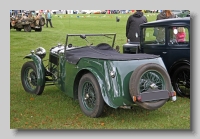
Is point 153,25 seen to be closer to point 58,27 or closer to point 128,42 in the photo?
point 128,42

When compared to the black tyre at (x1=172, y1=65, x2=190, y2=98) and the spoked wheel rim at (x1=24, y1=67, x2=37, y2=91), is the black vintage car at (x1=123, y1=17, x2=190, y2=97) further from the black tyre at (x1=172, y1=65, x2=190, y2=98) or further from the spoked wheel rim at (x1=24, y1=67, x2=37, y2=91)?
the spoked wheel rim at (x1=24, y1=67, x2=37, y2=91)

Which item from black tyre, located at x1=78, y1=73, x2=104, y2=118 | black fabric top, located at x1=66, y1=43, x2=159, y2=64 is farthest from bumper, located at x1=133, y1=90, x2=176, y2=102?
black fabric top, located at x1=66, y1=43, x2=159, y2=64

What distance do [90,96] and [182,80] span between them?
2.03m

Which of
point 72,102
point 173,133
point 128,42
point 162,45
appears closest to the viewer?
point 173,133

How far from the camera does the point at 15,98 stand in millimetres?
7535

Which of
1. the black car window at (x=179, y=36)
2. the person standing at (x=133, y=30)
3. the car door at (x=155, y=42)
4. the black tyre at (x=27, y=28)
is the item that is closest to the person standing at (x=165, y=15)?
the black car window at (x=179, y=36)

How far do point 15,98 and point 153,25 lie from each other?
3.03 meters

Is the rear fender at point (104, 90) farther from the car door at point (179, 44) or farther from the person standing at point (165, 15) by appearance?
the car door at point (179, 44)

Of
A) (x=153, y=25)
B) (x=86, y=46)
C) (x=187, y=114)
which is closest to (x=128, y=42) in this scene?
(x=153, y=25)

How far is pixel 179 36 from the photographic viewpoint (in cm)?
771

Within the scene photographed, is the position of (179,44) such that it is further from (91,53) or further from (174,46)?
(91,53)

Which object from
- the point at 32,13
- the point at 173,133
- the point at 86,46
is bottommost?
the point at 173,133

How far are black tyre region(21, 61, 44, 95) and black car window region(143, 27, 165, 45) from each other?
2326mm

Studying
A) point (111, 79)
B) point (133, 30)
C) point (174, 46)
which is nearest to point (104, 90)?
point (111, 79)
